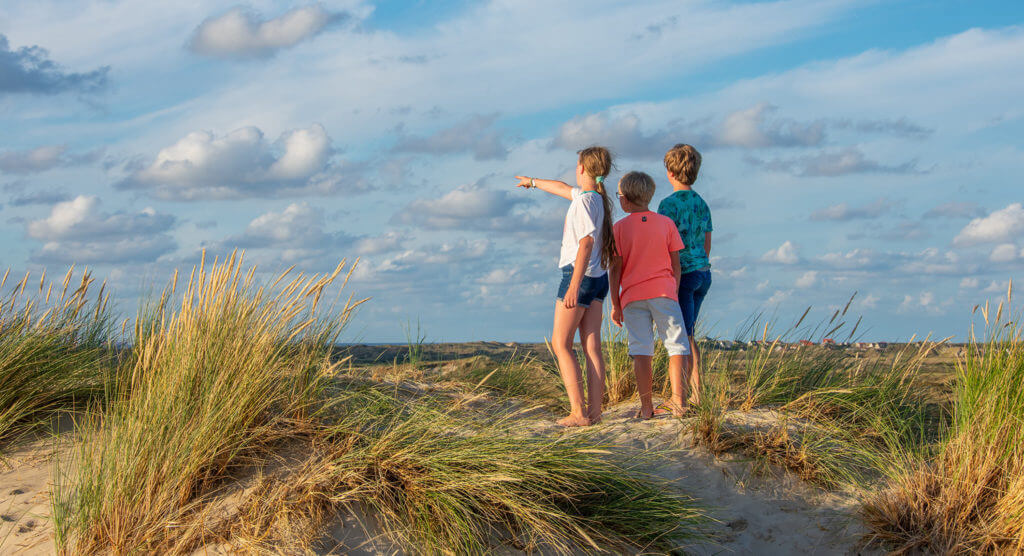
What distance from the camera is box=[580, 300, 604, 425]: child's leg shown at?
5309mm

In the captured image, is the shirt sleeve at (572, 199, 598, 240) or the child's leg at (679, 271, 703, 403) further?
the child's leg at (679, 271, 703, 403)

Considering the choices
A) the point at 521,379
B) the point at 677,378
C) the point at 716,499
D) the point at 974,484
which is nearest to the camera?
the point at 974,484

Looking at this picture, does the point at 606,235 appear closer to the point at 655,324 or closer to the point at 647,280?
the point at 647,280

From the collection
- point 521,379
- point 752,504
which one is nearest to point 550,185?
point 521,379

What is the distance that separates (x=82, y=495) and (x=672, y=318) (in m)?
3.71

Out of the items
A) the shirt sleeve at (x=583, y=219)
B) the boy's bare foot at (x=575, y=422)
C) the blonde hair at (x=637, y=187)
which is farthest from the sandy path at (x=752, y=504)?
the blonde hair at (x=637, y=187)

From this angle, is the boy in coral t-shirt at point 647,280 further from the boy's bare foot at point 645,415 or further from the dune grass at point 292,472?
the dune grass at point 292,472

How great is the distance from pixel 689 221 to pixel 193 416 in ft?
11.8

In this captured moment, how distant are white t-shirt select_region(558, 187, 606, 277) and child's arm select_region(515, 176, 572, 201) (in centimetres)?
34

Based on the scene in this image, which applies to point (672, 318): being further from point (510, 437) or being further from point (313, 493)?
point (313, 493)

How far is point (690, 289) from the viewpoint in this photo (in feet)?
18.7

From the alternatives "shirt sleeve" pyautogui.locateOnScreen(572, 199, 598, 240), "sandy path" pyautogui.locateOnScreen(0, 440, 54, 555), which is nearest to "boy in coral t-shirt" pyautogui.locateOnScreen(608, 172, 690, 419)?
"shirt sleeve" pyautogui.locateOnScreen(572, 199, 598, 240)

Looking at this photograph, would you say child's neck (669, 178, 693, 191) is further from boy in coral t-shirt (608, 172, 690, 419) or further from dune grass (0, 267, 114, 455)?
dune grass (0, 267, 114, 455)

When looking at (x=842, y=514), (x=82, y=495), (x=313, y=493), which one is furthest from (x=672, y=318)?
(x=82, y=495)
